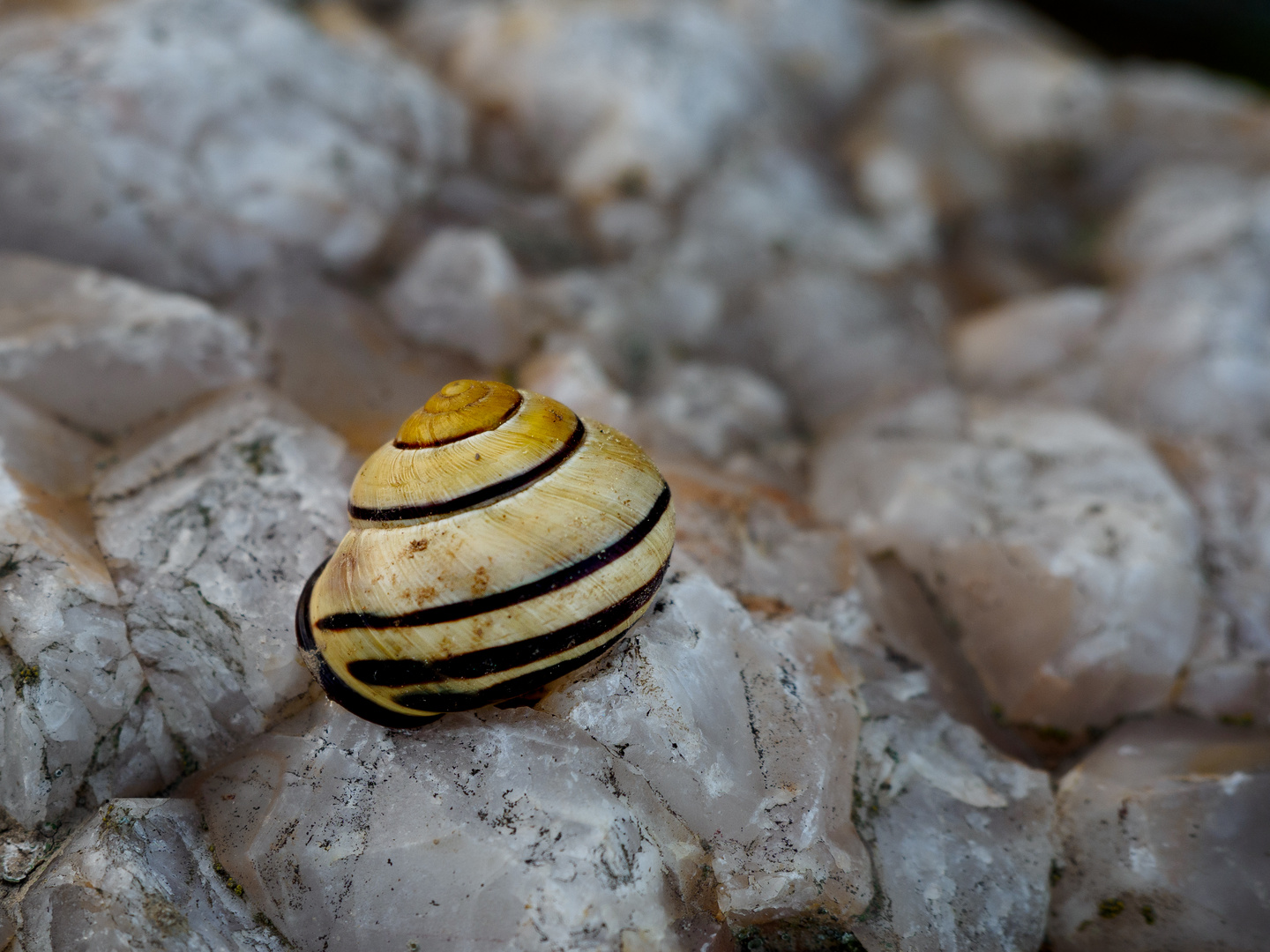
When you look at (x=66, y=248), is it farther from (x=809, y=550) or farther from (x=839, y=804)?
(x=839, y=804)

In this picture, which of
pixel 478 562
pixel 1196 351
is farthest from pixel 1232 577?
pixel 478 562

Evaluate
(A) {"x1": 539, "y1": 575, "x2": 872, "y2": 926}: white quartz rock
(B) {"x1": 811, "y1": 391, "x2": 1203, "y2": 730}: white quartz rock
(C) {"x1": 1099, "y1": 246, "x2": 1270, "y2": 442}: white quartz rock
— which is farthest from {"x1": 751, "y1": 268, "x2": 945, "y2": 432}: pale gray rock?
(A) {"x1": 539, "y1": 575, "x2": 872, "y2": 926}: white quartz rock

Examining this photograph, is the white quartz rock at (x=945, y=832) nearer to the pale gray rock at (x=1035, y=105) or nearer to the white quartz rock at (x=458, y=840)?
the white quartz rock at (x=458, y=840)

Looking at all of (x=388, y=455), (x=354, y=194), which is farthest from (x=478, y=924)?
(x=354, y=194)

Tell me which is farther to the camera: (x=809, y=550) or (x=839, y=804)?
(x=809, y=550)

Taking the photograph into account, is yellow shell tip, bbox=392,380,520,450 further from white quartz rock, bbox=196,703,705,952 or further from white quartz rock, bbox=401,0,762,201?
white quartz rock, bbox=401,0,762,201

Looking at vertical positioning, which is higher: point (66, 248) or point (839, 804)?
point (66, 248)

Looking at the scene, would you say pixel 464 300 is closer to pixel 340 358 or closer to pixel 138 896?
pixel 340 358

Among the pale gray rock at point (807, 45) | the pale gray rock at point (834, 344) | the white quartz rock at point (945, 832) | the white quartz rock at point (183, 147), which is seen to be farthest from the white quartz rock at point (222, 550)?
the pale gray rock at point (807, 45)
